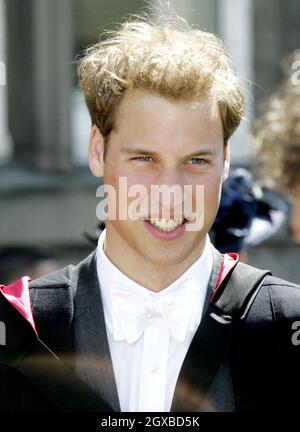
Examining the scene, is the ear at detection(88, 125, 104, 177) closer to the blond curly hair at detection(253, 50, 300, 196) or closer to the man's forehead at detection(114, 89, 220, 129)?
the man's forehead at detection(114, 89, 220, 129)

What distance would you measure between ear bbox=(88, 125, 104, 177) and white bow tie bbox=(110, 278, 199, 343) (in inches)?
8.8

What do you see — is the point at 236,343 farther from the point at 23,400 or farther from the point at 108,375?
the point at 23,400

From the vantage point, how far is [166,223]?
6.07ft

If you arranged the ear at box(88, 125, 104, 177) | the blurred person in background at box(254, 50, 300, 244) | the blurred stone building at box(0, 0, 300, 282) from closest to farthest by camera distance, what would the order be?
the ear at box(88, 125, 104, 177), the blurred person in background at box(254, 50, 300, 244), the blurred stone building at box(0, 0, 300, 282)

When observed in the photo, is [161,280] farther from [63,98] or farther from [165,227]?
[63,98]

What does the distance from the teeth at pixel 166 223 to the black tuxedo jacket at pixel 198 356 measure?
0.14m

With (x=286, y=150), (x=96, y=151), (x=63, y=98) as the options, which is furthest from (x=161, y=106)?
(x=63, y=98)

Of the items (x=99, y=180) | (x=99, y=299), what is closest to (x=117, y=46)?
(x=99, y=299)

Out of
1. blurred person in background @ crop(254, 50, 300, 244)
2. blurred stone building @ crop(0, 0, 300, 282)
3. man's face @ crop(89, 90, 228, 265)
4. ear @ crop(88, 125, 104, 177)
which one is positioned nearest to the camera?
man's face @ crop(89, 90, 228, 265)

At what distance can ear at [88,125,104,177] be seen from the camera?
6.37 feet

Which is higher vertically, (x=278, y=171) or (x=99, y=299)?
(x=278, y=171)

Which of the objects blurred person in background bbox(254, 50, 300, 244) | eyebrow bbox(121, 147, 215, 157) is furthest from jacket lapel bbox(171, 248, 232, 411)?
blurred person in background bbox(254, 50, 300, 244)

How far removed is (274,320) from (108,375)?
1.02 ft

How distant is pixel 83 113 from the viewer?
18.1 feet
